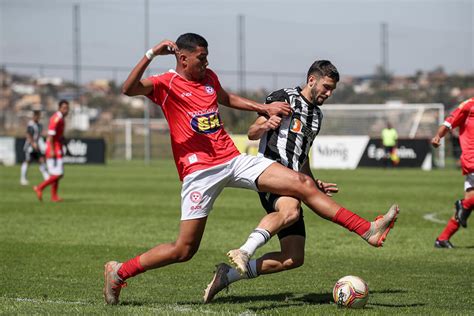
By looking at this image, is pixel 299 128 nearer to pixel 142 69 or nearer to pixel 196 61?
pixel 196 61

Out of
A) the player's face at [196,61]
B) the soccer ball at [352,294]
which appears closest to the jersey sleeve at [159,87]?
the player's face at [196,61]

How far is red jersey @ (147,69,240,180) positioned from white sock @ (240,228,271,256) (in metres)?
0.73

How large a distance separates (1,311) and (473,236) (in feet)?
30.4

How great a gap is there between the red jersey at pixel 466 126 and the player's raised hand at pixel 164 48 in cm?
613

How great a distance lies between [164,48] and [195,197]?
1308 millimetres

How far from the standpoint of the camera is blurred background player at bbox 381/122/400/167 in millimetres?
37938

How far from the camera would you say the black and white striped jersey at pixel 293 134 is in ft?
26.8

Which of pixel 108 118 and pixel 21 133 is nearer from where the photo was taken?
pixel 21 133

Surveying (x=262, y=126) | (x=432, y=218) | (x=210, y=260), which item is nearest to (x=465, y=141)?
(x=210, y=260)

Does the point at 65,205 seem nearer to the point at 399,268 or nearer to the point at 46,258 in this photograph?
the point at 46,258

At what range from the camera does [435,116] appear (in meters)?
47.8

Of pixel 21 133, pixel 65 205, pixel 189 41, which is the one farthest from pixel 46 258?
pixel 21 133

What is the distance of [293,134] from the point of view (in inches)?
322

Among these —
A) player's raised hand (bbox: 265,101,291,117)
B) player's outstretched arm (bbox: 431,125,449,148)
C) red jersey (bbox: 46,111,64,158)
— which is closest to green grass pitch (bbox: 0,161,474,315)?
red jersey (bbox: 46,111,64,158)
